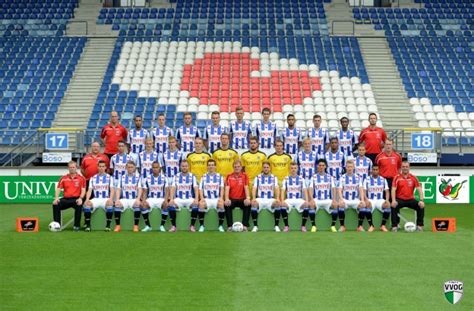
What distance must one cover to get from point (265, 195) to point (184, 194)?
1.61 metres

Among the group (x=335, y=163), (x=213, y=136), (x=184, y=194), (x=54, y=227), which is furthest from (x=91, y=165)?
(x=335, y=163)

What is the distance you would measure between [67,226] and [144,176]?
6.12ft

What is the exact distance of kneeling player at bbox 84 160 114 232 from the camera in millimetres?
16188

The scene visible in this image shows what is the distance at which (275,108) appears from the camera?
29.3 m

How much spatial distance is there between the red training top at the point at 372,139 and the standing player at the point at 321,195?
2.08 meters

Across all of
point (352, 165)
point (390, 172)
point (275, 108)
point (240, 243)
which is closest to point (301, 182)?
point (352, 165)

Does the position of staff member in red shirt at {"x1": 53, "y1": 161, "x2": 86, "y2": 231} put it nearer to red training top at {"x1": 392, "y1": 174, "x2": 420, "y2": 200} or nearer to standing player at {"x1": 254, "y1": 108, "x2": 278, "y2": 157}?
standing player at {"x1": 254, "y1": 108, "x2": 278, "y2": 157}

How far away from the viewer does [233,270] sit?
35.1ft

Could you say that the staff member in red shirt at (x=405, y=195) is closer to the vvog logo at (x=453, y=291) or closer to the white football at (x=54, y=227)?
the white football at (x=54, y=227)

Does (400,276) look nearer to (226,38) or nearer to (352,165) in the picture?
(352,165)

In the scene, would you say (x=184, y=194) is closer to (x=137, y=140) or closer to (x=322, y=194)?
(x=137, y=140)

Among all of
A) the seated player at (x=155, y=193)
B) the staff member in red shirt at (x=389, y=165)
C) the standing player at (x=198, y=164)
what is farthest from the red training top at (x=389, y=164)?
the seated player at (x=155, y=193)

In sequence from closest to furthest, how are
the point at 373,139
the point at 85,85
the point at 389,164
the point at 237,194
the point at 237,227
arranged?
the point at 237,227 < the point at 237,194 < the point at 389,164 < the point at 373,139 < the point at 85,85

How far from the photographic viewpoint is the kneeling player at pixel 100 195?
16.2 metres
